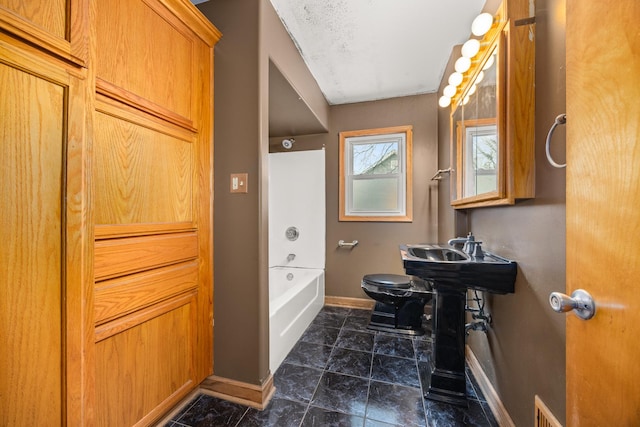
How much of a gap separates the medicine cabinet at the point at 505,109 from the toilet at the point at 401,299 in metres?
1.07

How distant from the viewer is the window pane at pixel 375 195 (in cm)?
287

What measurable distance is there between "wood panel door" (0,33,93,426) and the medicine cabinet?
1700 millimetres

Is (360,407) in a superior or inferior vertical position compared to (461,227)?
inferior

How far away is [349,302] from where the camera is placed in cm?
289

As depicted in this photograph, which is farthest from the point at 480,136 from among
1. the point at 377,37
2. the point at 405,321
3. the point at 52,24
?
the point at 52,24

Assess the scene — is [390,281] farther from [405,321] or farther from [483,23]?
[483,23]

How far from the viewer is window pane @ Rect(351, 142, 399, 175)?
2.87 m

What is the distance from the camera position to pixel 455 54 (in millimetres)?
1945

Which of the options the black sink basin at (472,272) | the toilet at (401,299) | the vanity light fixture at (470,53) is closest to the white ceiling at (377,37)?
the vanity light fixture at (470,53)

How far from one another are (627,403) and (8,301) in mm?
1487

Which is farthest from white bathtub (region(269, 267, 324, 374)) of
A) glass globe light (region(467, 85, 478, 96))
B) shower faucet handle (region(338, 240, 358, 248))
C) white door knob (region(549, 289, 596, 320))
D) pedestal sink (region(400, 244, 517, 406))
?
glass globe light (region(467, 85, 478, 96))

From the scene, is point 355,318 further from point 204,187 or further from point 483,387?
point 204,187

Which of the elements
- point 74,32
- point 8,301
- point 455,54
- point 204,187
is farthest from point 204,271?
point 455,54

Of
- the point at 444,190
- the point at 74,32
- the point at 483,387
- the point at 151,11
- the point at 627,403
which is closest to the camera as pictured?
the point at 627,403
